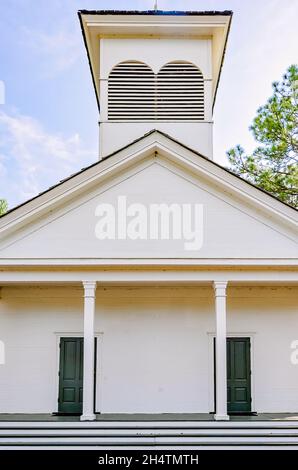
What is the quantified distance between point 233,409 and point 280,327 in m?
2.23

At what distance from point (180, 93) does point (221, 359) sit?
23.8 feet

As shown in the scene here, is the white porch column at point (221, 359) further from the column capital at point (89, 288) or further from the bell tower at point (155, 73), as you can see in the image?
the bell tower at point (155, 73)

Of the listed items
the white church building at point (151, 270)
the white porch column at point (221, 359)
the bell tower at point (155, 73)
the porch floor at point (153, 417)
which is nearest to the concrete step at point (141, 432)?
the white church building at point (151, 270)

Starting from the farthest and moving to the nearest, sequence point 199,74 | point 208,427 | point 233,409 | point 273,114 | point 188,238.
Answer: point 273,114 < point 199,74 < point 233,409 < point 188,238 < point 208,427

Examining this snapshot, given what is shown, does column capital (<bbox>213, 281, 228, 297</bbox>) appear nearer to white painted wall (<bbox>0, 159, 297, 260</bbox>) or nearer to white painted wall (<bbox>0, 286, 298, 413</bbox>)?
white painted wall (<bbox>0, 159, 297, 260</bbox>)

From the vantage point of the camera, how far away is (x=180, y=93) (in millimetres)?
13602

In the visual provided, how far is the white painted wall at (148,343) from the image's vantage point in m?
11.7

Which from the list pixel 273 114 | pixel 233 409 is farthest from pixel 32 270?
pixel 273 114

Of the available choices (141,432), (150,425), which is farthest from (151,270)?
(141,432)

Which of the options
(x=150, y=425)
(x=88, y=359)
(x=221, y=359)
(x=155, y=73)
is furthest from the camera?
(x=155, y=73)

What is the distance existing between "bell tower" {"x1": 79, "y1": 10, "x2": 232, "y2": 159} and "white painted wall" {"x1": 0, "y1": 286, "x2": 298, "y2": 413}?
13.3 feet

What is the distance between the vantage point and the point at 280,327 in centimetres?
1205

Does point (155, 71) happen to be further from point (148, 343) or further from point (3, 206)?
point (3, 206)

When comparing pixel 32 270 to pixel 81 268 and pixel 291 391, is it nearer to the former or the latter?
pixel 81 268
